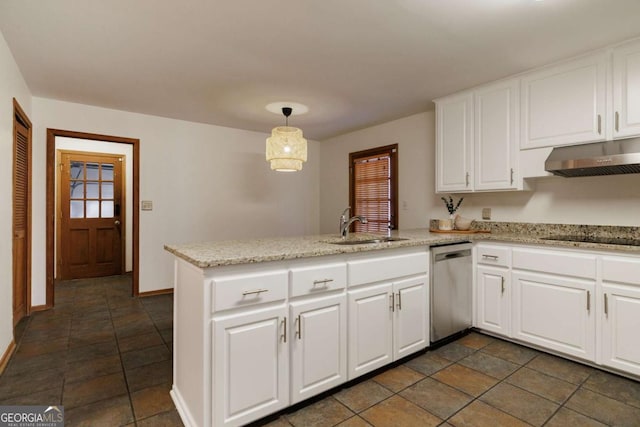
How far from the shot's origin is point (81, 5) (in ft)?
6.46

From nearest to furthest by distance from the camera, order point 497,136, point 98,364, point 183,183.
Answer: point 98,364 → point 497,136 → point 183,183

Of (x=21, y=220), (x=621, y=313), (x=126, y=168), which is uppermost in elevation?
(x=126, y=168)

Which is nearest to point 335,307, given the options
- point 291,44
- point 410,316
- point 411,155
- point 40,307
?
point 410,316

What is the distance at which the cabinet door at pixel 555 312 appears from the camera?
2.29 metres

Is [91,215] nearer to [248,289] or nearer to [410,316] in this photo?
[248,289]

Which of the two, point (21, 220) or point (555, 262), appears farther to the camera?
point (21, 220)

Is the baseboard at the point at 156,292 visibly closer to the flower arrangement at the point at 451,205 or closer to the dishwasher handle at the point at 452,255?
the dishwasher handle at the point at 452,255

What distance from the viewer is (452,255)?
2736 millimetres

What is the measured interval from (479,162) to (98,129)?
168 inches

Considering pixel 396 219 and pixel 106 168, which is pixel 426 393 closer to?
pixel 396 219

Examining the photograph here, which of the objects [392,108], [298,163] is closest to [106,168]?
[298,163]

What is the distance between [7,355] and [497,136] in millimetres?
4333

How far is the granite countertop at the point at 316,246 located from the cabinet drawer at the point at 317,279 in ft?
0.29

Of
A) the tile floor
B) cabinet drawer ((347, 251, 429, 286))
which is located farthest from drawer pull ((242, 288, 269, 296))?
the tile floor
